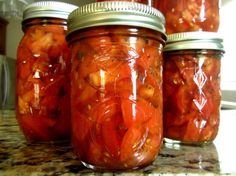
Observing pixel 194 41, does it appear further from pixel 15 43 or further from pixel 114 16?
pixel 15 43

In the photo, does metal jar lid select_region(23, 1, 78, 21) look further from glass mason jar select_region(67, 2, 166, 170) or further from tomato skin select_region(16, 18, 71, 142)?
glass mason jar select_region(67, 2, 166, 170)

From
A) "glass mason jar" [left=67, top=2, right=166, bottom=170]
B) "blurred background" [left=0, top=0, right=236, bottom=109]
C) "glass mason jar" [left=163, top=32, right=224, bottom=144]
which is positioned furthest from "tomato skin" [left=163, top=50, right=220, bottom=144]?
"blurred background" [left=0, top=0, right=236, bottom=109]

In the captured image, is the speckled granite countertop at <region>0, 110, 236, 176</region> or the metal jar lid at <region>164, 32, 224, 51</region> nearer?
the speckled granite countertop at <region>0, 110, 236, 176</region>

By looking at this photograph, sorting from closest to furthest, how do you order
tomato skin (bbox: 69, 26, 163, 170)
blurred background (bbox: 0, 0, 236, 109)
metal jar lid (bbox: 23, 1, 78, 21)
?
tomato skin (bbox: 69, 26, 163, 170) < metal jar lid (bbox: 23, 1, 78, 21) < blurred background (bbox: 0, 0, 236, 109)

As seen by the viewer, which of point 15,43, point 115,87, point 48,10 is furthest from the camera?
point 15,43

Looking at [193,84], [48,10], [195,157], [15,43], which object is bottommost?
[195,157]

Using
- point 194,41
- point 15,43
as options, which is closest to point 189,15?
point 194,41

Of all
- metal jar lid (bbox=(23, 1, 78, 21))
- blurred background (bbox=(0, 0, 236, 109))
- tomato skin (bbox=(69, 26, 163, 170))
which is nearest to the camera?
tomato skin (bbox=(69, 26, 163, 170))
